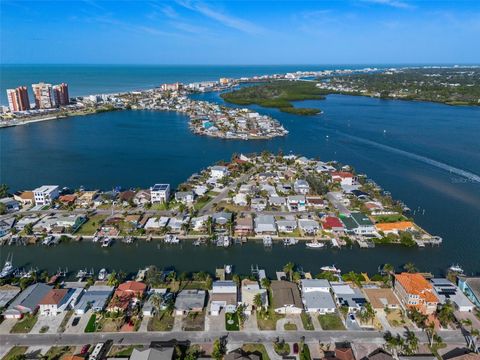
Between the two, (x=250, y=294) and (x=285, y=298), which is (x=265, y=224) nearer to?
(x=250, y=294)

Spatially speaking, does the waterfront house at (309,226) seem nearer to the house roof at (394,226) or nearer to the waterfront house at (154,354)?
the house roof at (394,226)

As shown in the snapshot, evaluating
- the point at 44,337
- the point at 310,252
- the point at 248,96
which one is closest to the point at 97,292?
the point at 44,337

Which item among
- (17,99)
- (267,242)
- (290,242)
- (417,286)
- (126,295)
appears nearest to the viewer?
(417,286)

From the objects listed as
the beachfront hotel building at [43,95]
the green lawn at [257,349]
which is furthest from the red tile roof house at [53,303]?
the beachfront hotel building at [43,95]

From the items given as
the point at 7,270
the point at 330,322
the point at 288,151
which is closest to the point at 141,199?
the point at 7,270

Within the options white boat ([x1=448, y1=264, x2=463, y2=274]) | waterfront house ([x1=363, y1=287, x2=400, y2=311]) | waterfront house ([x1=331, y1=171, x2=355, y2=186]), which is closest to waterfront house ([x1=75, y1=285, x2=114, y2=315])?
waterfront house ([x1=363, y1=287, x2=400, y2=311])

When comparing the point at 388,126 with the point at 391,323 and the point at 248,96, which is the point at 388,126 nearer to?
the point at 248,96
